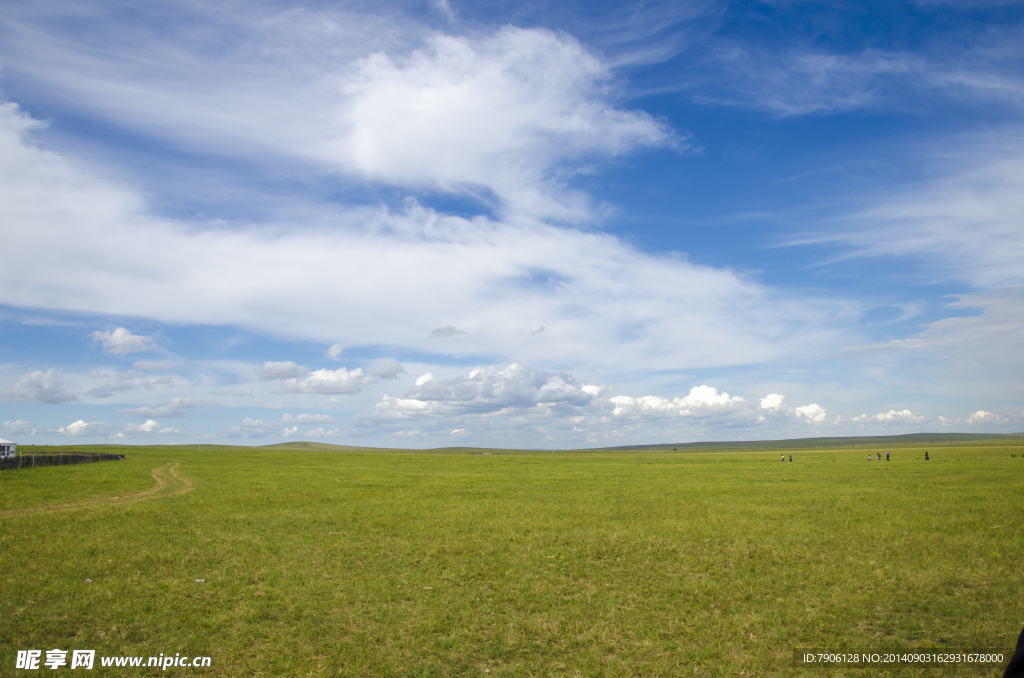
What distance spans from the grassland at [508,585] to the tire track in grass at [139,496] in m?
0.49

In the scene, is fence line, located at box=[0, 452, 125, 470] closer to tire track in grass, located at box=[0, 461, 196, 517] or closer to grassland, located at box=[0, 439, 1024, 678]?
tire track in grass, located at box=[0, 461, 196, 517]

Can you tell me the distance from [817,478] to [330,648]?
52891 millimetres

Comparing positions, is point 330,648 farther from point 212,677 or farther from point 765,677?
point 765,677

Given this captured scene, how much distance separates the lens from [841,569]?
19.0 metres

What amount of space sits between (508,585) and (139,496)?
108ft

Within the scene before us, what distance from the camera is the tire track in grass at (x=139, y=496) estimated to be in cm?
3124

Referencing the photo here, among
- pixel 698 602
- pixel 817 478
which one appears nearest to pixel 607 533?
pixel 698 602

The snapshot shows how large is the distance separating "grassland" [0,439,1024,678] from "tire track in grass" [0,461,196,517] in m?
0.49

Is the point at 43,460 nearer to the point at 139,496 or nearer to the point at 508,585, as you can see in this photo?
the point at 139,496

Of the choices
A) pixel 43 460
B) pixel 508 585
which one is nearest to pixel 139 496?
pixel 508 585

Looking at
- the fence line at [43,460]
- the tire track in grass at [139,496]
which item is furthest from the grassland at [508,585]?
the fence line at [43,460]

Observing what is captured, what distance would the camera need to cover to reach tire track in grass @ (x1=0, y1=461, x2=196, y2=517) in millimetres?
31237

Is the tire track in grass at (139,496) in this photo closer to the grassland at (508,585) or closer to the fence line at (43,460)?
the grassland at (508,585)

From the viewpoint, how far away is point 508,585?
17.7 metres
